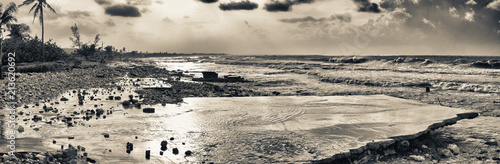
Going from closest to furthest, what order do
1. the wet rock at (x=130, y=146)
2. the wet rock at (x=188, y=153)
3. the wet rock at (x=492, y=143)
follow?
the wet rock at (x=188, y=153), the wet rock at (x=130, y=146), the wet rock at (x=492, y=143)

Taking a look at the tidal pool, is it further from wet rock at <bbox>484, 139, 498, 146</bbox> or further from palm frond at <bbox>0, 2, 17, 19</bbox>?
palm frond at <bbox>0, 2, 17, 19</bbox>

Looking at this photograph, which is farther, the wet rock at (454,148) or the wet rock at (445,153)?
the wet rock at (454,148)

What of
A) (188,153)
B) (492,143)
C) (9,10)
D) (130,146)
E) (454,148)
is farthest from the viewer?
(9,10)

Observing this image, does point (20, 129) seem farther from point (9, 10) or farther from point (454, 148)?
point (9, 10)

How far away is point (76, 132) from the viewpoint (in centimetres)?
477

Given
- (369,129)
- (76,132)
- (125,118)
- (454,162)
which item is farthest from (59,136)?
(454,162)

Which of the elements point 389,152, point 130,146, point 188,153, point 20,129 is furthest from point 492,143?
point 20,129

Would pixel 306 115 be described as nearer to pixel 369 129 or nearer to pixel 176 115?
pixel 369 129

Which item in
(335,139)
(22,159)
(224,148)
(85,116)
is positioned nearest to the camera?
(22,159)

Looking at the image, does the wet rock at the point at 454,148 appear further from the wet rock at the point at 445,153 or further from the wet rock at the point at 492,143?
the wet rock at the point at 492,143

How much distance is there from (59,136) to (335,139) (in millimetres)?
4062

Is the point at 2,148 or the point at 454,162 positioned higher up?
the point at 2,148

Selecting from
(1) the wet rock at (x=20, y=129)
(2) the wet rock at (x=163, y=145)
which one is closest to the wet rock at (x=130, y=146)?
(2) the wet rock at (x=163, y=145)

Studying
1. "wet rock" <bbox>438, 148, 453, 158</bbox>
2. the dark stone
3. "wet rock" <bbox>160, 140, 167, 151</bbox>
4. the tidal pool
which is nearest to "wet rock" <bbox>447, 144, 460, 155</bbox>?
"wet rock" <bbox>438, 148, 453, 158</bbox>
